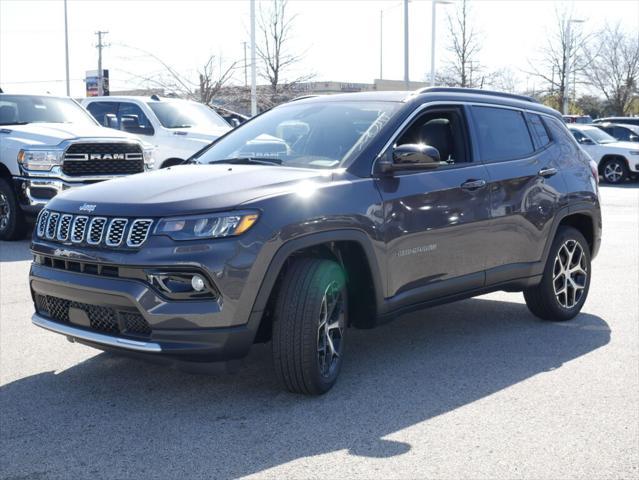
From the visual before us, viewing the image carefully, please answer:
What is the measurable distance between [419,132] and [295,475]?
271 centimetres

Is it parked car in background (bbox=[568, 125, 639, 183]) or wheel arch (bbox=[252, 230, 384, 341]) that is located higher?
parked car in background (bbox=[568, 125, 639, 183])

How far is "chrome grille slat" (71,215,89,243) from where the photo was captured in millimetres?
4441

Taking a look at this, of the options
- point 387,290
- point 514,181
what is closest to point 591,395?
point 387,290

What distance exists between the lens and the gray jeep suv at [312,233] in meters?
4.18

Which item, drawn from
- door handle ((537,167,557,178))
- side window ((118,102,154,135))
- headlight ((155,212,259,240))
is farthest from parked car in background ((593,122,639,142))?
headlight ((155,212,259,240))

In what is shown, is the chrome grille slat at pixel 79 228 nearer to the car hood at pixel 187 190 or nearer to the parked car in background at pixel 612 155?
the car hood at pixel 187 190

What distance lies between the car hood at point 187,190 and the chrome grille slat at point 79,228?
0.06 metres

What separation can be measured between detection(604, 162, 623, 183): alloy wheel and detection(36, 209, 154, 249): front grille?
21216 millimetres

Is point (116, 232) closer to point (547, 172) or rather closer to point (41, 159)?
point (547, 172)

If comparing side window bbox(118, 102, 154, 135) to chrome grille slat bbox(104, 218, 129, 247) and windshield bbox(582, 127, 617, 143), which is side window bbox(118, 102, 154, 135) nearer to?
A: chrome grille slat bbox(104, 218, 129, 247)

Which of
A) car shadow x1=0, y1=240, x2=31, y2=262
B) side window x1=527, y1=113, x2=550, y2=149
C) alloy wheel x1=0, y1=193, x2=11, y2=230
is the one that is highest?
side window x1=527, y1=113, x2=550, y2=149

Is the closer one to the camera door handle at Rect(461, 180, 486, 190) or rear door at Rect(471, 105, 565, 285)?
door handle at Rect(461, 180, 486, 190)

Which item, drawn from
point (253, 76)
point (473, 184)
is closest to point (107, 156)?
point (473, 184)

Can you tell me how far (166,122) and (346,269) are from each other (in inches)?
397
